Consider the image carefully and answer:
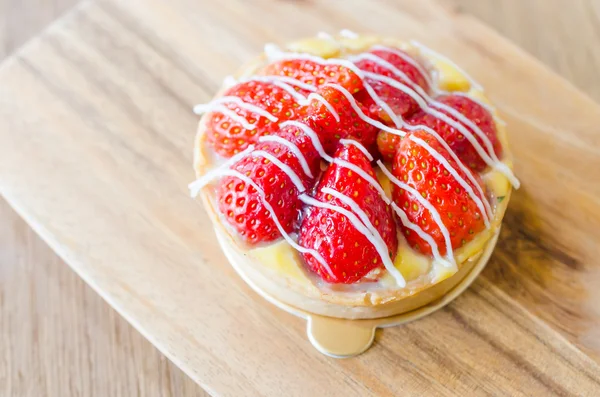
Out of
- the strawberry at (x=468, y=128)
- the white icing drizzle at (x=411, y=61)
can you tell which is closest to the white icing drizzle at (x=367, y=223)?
the strawberry at (x=468, y=128)

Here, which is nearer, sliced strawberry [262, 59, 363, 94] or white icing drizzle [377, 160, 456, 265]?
white icing drizzle [377, 160, 456, 265]

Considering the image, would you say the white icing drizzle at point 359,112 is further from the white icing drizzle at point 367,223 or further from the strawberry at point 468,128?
the white icing drizzle at point 367,223

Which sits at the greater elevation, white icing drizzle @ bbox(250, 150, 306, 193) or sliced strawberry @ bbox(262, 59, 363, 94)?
sliced strawberry @ bbox(262, 59, 363, 94)

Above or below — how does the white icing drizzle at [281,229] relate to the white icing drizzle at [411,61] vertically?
below

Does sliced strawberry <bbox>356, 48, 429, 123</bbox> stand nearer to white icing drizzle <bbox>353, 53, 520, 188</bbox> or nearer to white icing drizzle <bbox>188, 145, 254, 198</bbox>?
white icing drizzle <bbox>353, 53, 520, 188</bbox>

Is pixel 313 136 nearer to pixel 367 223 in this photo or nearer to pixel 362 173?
pixel 362 173

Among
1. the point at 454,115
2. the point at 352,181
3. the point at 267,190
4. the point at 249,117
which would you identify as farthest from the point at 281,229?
the point at 454,115

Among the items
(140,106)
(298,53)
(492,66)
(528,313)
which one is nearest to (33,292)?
(140,106)

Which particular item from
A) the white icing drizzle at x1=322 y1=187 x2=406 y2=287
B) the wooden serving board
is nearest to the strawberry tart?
the white icing drizzle at x1=322 y1=187 x2=406 y2=287
